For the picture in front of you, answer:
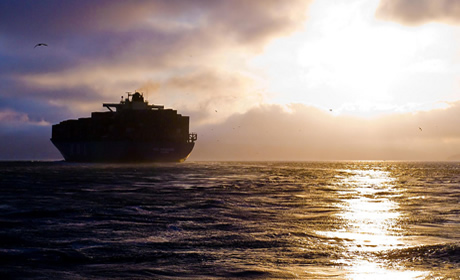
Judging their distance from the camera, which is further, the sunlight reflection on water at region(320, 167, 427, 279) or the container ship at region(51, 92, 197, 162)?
the container ship at region(51, 92, 197, 162)

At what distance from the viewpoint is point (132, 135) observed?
118000 millimetres

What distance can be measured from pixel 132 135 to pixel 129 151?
436 cm

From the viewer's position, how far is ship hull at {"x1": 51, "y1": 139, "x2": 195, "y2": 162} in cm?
11800

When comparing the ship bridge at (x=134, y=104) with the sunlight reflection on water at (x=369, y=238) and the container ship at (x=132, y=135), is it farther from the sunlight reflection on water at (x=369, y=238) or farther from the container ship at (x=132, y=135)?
the sunlight reflection on water at (x=369, y=238)

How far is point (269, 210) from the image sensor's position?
21.4 m

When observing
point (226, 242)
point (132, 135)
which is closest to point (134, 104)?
point (132, 135)

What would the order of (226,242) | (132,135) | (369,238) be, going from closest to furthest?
(226,242) → (369,238) → (132,135)

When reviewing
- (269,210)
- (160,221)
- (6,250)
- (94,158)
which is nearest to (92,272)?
(6,250)

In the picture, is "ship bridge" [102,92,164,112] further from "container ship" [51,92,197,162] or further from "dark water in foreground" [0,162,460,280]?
"dark water in foreground" [0,162,460,280]

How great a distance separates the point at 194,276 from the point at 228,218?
9.16 metres

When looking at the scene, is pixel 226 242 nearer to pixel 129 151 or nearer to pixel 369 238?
pixel 369 238

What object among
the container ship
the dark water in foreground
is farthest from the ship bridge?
the dark water in foreground

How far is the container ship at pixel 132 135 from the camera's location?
118250 millimetres

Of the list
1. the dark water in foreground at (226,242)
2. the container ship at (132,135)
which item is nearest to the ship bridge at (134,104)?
the container ship at (132,135)
